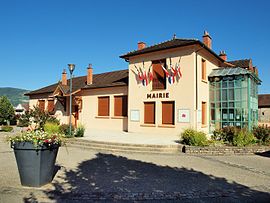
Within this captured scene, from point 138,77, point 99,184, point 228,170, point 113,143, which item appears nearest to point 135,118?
point 138,77

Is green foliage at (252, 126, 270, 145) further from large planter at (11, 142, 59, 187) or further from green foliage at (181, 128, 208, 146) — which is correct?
large planter at (11, 142, 59, 187)

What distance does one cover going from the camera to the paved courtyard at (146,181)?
4699 mm

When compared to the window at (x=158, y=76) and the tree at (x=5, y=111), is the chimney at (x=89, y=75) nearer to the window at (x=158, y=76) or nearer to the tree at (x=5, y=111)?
the window at (x=158, y=76)

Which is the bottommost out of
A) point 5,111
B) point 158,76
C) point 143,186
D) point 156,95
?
point 143,186

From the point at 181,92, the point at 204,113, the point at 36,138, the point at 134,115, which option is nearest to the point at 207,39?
the point at 181,92

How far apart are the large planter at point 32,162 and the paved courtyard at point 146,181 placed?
195 mm

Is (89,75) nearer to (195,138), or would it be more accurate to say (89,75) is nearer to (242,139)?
(195,138)

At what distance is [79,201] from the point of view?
174 inches

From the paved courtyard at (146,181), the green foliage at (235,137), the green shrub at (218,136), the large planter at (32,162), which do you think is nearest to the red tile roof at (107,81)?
the green shrub at (218,136)

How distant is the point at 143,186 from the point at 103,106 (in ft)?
50.1

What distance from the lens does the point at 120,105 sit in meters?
19.0

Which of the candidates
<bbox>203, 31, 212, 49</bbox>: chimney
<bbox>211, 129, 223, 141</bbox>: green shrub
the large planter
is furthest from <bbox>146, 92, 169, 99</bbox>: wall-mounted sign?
the large planter

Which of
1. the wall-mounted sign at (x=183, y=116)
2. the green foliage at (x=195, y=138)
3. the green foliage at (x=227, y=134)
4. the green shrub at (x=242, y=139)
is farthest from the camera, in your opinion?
the wall-mounted sign at (x=183, y=116)

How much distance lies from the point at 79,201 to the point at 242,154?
7953mm
